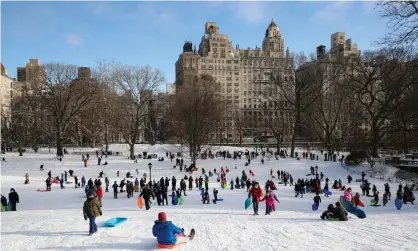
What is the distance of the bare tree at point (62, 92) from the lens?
4666 cm

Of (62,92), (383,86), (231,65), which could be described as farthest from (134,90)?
(231,65)

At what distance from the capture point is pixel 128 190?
72.6 ft

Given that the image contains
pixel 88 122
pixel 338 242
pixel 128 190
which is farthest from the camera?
pixel 88 122

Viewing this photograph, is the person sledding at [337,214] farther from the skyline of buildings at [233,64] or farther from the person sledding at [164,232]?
the skyline of buildings at [233,64]

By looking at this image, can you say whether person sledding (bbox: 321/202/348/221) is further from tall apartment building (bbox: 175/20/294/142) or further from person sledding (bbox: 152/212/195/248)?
tall apartment building (bbox: 175/20/294/142)

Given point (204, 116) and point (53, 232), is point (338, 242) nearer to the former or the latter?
point (53, 232)

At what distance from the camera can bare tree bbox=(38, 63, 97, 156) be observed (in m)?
46.7

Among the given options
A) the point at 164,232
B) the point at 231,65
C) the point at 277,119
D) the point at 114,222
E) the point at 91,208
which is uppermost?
the point at 231,65

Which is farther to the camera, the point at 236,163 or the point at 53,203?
the point at 236,163

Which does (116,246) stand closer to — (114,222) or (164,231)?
(164,231)

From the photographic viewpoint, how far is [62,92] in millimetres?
48562

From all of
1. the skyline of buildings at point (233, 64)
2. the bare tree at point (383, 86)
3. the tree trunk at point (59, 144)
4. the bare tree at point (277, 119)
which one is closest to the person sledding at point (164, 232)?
the bare tree at point (383, 86)

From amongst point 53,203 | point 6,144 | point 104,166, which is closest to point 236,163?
point 104,166

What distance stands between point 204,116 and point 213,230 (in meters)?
33.8
